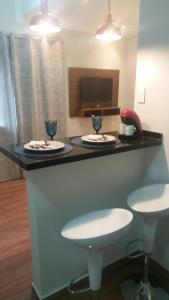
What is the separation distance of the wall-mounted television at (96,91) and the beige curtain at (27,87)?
0.44 meters

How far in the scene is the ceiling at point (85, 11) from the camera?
3.13 meters

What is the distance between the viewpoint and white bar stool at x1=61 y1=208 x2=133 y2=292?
41.8 inches

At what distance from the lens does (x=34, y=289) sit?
161cm

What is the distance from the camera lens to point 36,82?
11.8 feet

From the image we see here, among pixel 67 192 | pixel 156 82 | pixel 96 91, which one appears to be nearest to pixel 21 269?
pixel 67 192

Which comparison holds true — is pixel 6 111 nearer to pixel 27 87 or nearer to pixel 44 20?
pixel 27 87

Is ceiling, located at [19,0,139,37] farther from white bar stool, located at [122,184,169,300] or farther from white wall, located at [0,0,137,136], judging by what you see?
white bar stool, located at [122,184,169,300]

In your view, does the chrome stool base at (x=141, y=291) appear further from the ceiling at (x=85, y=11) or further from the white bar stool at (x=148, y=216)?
the ceiling at (x=85, y=11)

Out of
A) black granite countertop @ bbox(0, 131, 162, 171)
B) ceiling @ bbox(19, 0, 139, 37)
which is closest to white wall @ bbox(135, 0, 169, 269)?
A: black granite countertop @ bbox(0, 131, 162, 171)

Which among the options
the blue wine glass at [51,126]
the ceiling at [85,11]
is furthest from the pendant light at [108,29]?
the ceiling at [85,11]

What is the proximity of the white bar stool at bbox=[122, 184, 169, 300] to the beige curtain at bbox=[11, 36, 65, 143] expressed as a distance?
8.24 ft

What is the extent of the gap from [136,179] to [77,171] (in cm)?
58

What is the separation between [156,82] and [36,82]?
238cm

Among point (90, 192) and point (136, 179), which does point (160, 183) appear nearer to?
point (136, 179)
